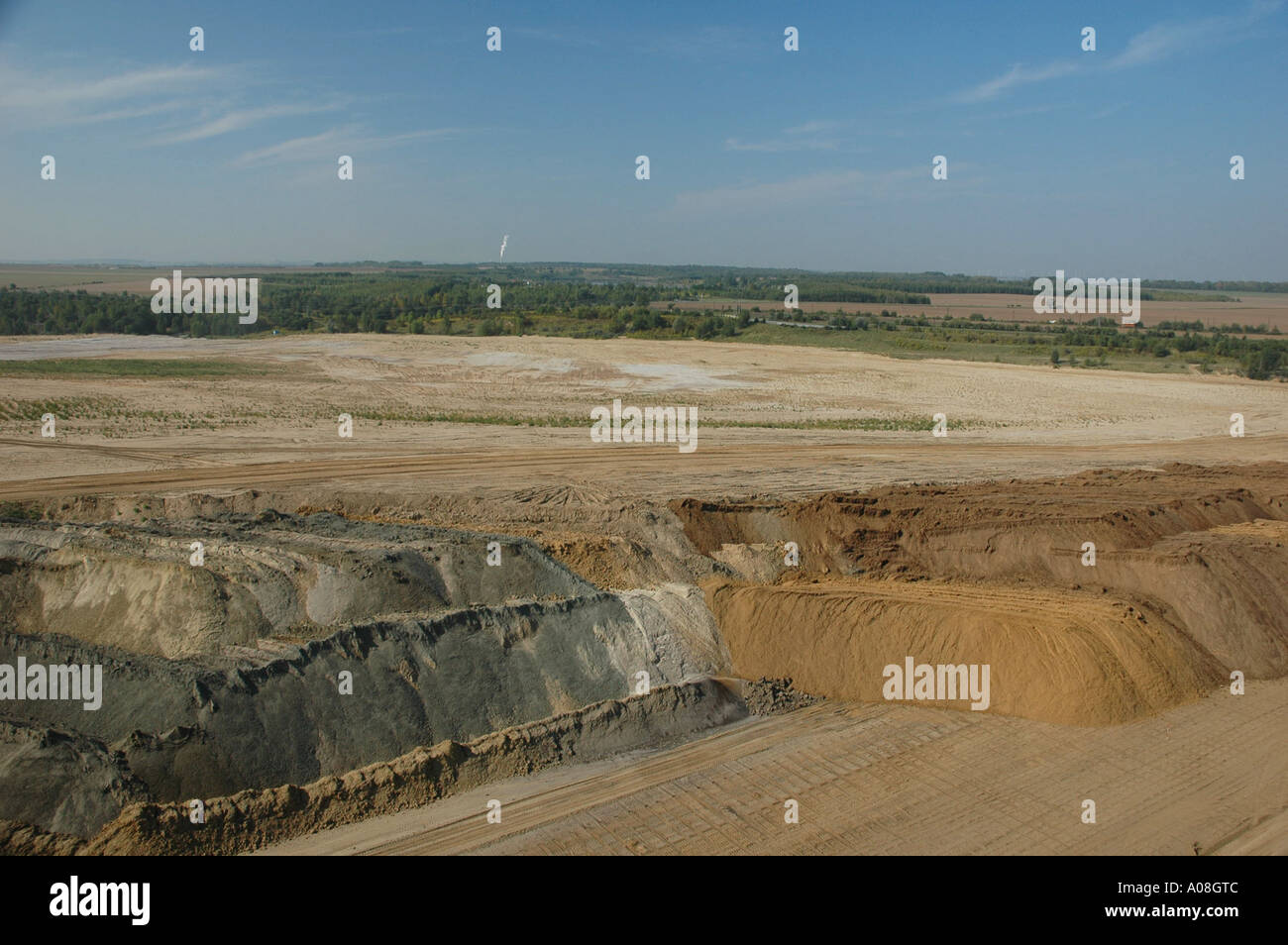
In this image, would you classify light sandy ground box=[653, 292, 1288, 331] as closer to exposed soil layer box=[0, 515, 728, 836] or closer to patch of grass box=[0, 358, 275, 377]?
patch of grass box=[0, 358, 275, 377]

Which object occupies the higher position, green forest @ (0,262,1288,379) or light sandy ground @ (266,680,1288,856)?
green forest @ (0,262,1288,379)

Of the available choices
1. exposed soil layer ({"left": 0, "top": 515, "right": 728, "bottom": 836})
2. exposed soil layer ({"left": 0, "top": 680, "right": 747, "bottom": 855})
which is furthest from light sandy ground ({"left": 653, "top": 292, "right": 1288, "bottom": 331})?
exposed soil layer ({"left": 0, "top": 680, "right": 747, "bottom": 855})

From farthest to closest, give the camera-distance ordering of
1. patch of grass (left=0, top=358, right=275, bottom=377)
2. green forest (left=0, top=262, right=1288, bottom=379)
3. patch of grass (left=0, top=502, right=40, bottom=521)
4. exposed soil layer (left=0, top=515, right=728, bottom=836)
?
green forest (left=0, top=262, right=1288, bottom=379)
patch of grass (left=0, top=358, right=275, bottom=377)
patch of grass (left=0, top=502, right=40, bottom=521)
exposed soil layer (left=0, top=515, right=728, bottom=836)

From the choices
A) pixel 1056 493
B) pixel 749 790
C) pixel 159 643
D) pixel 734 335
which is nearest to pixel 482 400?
pixel 1056 493

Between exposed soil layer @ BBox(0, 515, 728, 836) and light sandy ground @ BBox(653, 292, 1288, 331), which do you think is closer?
exposed soil layer @ BBox(0, 515, 728, 836)

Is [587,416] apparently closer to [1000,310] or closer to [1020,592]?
[1020,592]

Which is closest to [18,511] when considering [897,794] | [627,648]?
[627,648]

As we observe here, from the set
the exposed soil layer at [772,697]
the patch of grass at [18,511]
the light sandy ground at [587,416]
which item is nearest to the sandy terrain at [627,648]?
the patch of grass at [18,511]
